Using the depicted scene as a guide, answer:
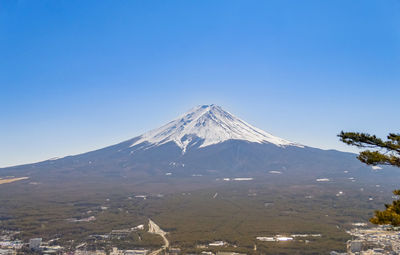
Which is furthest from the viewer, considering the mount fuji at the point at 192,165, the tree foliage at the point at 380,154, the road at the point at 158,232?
the mount fuji at the point at 192,165

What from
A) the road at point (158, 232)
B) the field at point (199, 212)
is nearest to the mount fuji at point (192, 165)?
the field at point (199, 212)

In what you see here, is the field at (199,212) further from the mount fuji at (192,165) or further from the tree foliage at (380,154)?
the tree foliage at (380,154)

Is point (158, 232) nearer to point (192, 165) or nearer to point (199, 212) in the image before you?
point (199, 212)

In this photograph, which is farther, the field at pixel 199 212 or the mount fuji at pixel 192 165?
the mount fuji at pixel 192 165

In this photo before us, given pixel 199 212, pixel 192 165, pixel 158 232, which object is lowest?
pixel 158 232

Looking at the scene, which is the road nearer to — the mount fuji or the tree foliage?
the tree foliage

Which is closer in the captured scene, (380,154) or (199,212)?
(380,154)

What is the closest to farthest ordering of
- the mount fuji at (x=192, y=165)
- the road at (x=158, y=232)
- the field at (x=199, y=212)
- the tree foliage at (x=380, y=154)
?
1. the tree foliage at (x=380, y=154)
2. the road at (x=158, y=232)
3. the field at (x=199, y=212)
4. the mount fuji at (x=192, y=165)

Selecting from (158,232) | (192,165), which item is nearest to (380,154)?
(158,232)

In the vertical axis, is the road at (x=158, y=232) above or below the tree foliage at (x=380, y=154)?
below

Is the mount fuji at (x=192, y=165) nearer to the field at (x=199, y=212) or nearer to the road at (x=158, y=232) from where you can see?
the field at (x=199, y=212)

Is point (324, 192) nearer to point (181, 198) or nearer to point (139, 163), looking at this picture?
point (181, 198)
